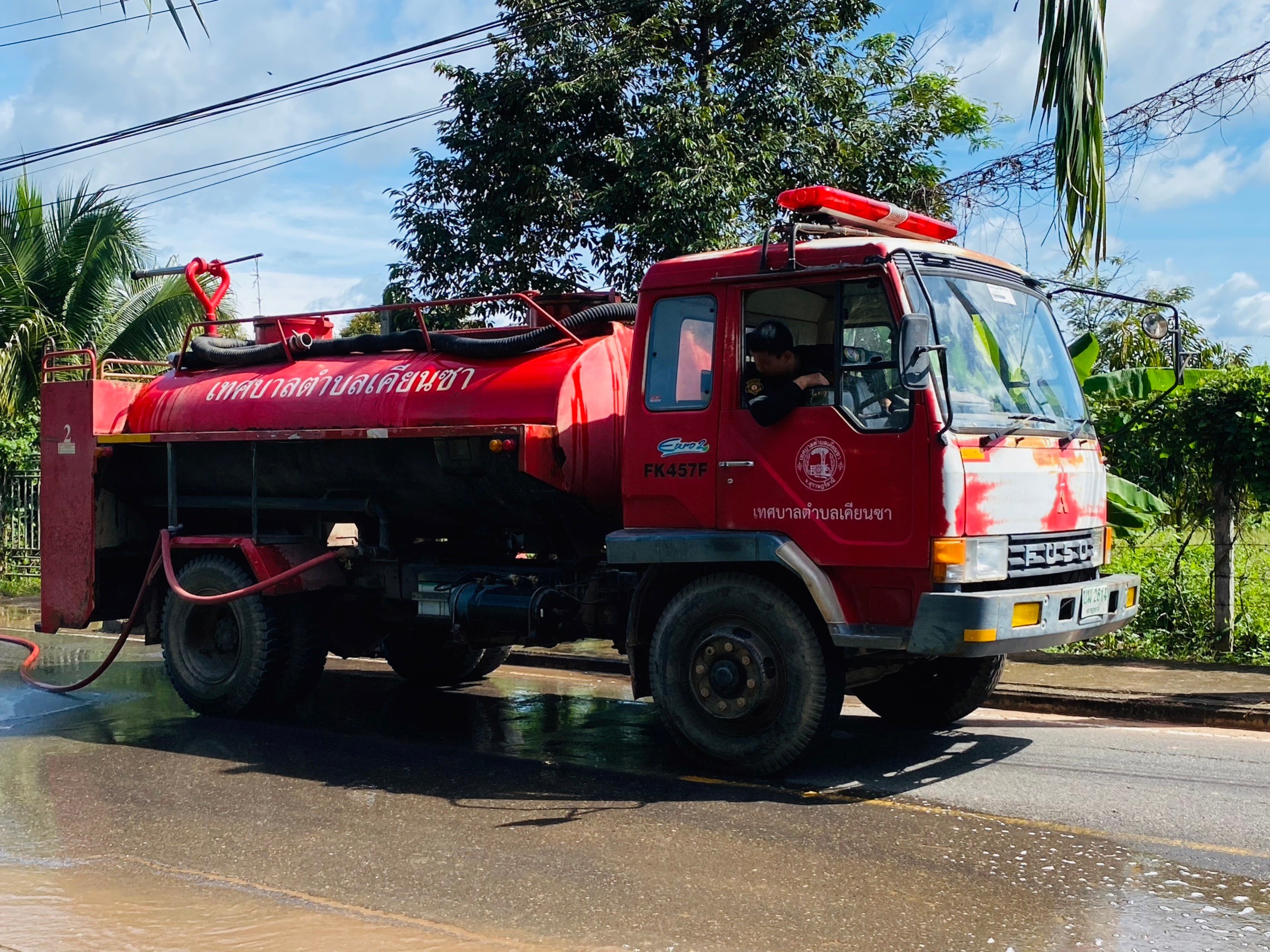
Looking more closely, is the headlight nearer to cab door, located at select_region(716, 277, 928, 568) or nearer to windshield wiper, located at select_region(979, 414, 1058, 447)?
cab door, located at select_region(716, 277, 928, 568)

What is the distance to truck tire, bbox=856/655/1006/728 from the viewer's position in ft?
25.5

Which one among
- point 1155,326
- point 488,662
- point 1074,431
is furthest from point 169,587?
point 1155,326

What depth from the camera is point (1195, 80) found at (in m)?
11.6

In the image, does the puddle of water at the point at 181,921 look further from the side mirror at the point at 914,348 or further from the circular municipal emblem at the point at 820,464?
the side mirror at the point at 914,348

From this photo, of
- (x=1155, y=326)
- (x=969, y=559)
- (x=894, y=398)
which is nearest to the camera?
(x=969, y=559)

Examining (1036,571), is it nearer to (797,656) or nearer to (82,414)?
(797,656)

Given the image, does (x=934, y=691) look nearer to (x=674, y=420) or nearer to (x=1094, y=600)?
(x=1094, y=600)

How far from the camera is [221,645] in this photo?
9.23 metres

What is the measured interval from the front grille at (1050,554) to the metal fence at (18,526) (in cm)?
1595

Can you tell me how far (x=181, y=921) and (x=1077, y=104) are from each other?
553cm

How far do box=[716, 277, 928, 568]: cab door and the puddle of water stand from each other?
2815 millimetres

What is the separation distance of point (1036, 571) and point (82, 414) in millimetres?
7138

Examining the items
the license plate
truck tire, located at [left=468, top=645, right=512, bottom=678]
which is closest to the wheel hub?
the license plate

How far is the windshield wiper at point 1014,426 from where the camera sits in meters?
6.31
